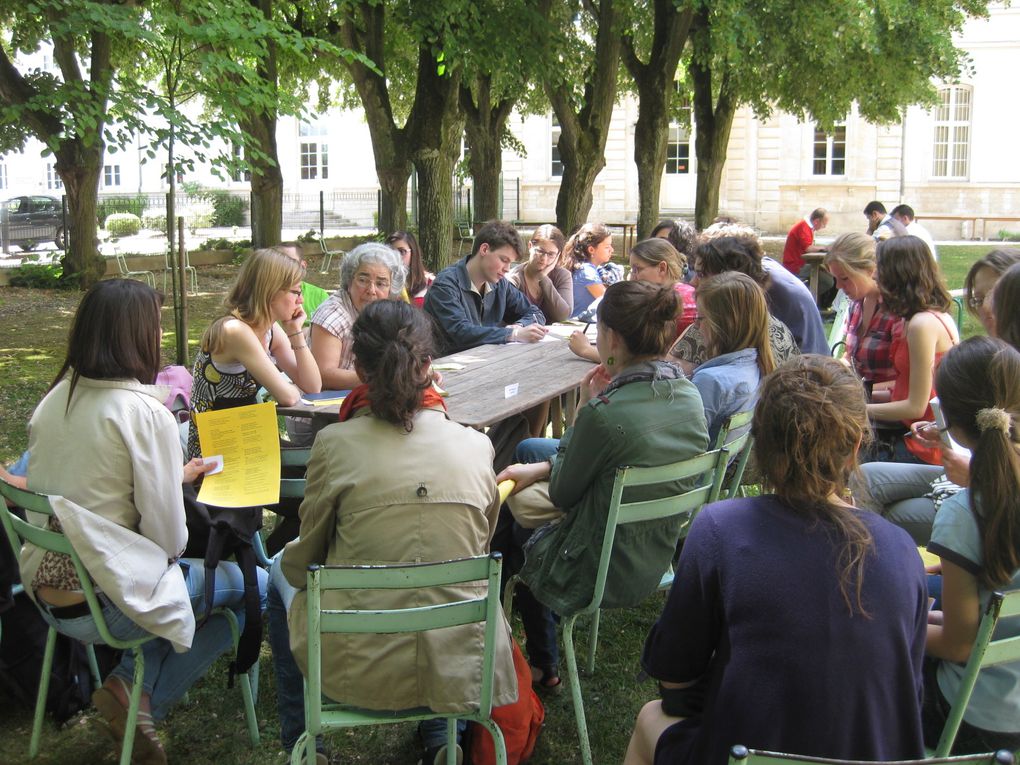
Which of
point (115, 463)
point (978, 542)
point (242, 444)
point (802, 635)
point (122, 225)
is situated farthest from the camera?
point (122, 225)

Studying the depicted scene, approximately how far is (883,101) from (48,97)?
44.3 ft

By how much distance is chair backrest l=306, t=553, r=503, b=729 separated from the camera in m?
2.22

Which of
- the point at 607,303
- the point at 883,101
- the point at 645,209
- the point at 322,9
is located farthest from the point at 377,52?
the point at 607,303

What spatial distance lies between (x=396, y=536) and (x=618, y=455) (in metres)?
0.76

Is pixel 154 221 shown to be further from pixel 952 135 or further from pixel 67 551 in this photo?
pixel 67 551

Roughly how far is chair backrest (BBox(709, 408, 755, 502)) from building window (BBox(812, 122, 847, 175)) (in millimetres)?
27706

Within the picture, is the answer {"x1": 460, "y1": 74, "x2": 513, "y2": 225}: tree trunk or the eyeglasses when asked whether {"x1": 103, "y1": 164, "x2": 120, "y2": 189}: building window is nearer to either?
{"x1": 460, "y1": 74, "x2": 513, "y2": 225}: tree trunk

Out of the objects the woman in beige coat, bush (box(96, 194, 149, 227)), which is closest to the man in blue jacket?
the woman in beige coat

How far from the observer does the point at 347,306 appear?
4855 mm

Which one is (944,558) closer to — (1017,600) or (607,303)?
(1017,600)

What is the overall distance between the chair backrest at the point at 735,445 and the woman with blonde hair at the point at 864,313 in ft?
3.71

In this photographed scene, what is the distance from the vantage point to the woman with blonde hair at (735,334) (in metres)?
3.77

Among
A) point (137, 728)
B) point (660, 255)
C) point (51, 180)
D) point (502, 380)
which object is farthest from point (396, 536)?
point (51, 180)

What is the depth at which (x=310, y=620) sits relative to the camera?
225cm
